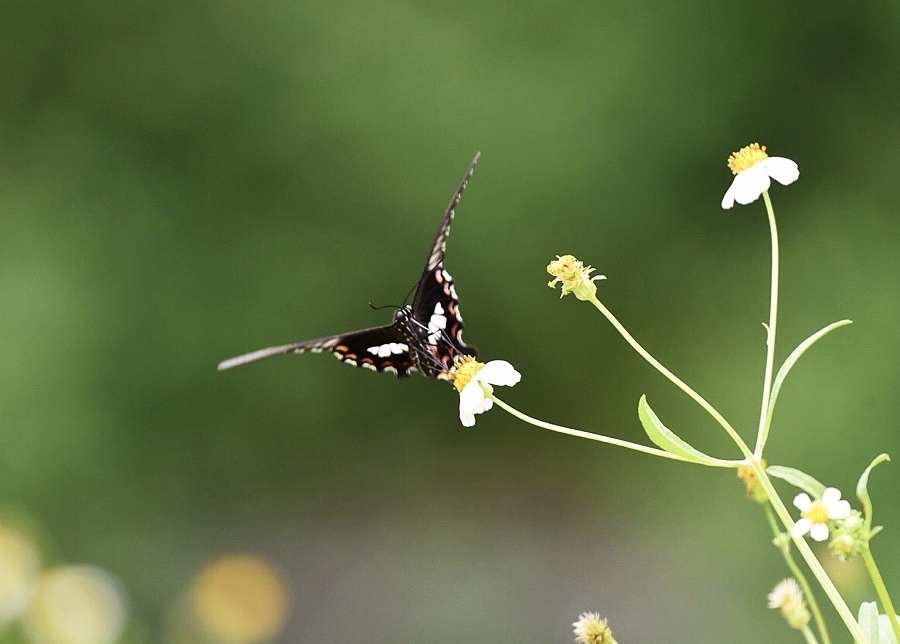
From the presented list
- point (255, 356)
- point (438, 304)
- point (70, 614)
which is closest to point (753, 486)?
point (255, 356)

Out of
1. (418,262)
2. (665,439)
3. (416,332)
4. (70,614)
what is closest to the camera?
(665,439)

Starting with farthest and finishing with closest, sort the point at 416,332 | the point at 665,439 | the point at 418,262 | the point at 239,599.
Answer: the point at 418,262 < the point at 239,599 < the point at 416,332 < the point at 665,439

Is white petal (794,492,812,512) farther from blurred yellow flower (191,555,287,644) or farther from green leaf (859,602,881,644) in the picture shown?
blurred yellow flower (191,555,287,644)

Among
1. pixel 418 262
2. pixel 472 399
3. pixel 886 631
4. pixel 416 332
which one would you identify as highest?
pixel 418 262

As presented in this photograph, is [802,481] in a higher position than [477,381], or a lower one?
lower

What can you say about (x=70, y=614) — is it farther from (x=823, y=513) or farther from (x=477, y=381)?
(x=823, y=513)

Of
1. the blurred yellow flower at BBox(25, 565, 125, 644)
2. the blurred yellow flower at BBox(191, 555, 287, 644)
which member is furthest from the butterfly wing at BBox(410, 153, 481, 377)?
the blurred yellow flower at BBox(191, 555, 287, 644)

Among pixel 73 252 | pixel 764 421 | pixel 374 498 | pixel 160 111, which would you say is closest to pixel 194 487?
pixel 374 498

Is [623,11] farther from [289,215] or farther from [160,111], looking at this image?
[160,111]
